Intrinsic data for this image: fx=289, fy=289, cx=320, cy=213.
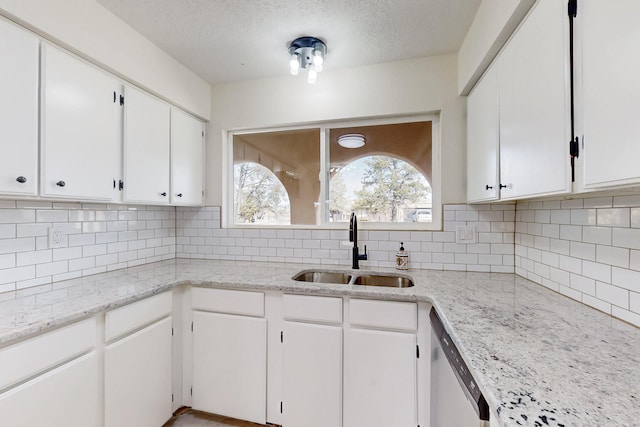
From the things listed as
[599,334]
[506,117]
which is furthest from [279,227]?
[599,334]

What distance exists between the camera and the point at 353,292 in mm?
1554

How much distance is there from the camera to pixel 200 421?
180 centimetres

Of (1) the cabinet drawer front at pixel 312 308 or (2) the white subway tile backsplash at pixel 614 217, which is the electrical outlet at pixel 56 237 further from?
(2) the white subway tile backsplash at pixel 614 217

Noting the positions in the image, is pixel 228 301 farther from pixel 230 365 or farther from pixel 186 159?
pixel 186 159

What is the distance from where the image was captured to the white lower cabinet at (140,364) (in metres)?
1.38

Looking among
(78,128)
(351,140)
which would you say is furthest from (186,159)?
(351,140)

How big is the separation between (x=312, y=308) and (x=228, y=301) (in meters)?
0.53

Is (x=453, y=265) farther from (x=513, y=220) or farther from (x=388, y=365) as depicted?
(x=388, y=365)

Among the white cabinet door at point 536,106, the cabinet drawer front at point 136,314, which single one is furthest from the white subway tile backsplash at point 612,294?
the cabinet drawer front at point 136,314

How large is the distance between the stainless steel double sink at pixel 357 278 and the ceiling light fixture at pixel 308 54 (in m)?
1.31

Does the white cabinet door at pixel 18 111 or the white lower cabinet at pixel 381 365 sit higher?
the white cabinet door at pixel 18 111

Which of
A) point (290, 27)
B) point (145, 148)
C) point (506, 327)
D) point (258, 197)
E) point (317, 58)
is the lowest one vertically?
point (506, 327)

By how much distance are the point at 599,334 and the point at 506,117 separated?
0.95m

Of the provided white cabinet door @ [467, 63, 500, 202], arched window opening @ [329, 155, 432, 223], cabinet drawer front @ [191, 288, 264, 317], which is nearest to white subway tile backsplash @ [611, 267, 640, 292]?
white cabinet door @ [467, 63, 500, 202]
